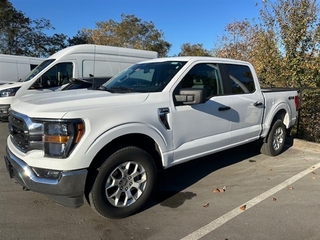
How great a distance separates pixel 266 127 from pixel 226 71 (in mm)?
1500

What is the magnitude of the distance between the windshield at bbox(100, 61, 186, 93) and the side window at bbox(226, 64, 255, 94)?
1.06m

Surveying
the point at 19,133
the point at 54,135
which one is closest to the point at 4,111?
the point at 19,133

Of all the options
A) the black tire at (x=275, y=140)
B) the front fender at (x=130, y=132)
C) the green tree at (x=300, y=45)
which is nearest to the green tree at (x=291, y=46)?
the green tree at (x=300, y=45)

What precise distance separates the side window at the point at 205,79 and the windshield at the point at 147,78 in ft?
0.60

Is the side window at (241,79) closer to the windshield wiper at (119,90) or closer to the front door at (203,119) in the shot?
the front door at (203,119)

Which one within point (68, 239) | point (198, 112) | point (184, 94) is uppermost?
point (184, 94)

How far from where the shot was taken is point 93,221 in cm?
318

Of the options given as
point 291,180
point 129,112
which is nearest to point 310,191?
point 291,180

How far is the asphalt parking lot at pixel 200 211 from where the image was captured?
296cm

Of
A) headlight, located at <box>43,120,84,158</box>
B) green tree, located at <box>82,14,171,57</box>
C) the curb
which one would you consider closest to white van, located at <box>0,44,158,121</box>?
headlight, located at <box>43,120,84,158</box>

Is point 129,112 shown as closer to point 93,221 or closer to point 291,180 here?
point 93,221

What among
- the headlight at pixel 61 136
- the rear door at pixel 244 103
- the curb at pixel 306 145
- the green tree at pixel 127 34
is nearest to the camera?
the headlight at pixel 61 136

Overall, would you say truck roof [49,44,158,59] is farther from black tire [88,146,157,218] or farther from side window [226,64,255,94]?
black tire [88,146,157,218]

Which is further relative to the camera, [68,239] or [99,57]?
[99,57]
